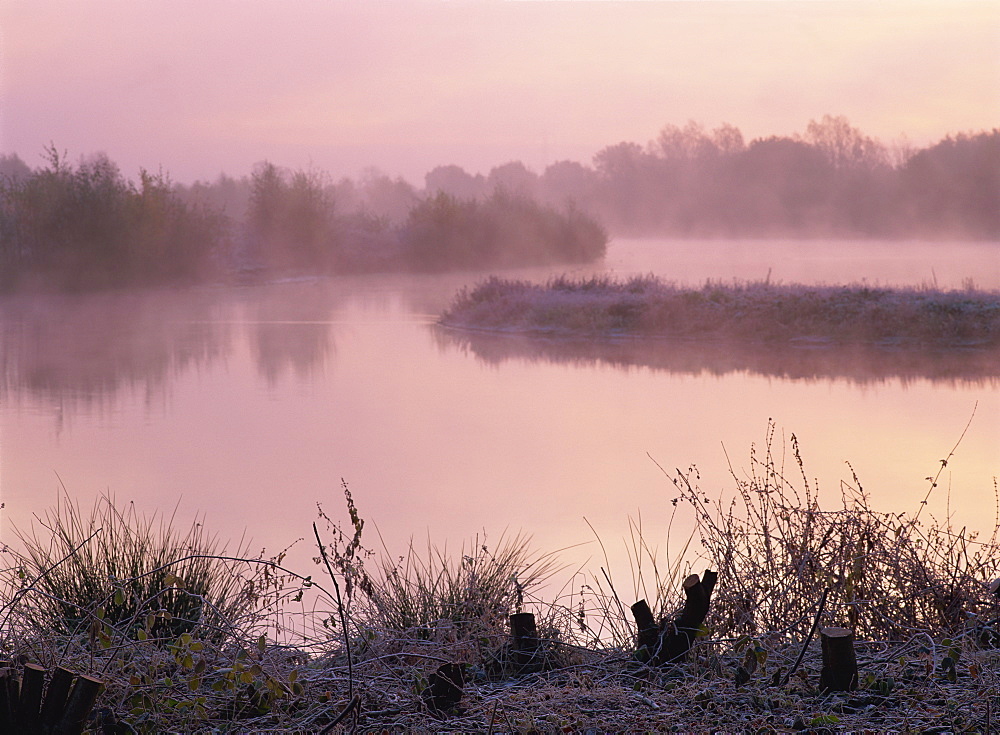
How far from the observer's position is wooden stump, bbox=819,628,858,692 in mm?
3465

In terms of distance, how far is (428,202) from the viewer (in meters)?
43.6

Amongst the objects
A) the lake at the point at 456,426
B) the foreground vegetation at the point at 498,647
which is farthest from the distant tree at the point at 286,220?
the foreground vegetation at the point at 498,647

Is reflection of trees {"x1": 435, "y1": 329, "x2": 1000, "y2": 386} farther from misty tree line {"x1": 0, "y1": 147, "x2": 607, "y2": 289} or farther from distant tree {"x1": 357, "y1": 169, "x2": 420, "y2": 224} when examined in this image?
distant tree {"x1": 357, "y1": 169, "x2": 420, "y2": 224}

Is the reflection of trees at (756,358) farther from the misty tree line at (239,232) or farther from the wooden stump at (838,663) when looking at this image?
the misty tree line at (239,232)

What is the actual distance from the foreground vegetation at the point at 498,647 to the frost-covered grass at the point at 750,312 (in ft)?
45.9

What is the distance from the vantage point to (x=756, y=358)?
54.1ft

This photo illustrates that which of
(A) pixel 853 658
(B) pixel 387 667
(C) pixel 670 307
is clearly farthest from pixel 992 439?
(C) pixel 670 307

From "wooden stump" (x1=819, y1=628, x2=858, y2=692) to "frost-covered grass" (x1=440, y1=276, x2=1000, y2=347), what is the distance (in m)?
15.0

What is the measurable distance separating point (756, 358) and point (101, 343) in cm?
1248

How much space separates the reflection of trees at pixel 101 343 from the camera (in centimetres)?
1459

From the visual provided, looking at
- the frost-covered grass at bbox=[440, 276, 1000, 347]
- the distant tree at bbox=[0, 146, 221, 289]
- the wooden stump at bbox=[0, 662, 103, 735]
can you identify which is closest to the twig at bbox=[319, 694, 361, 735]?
the wooden stump at bbox=[0, 662, 103, 735]

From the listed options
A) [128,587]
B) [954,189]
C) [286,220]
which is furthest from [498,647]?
[954,189]

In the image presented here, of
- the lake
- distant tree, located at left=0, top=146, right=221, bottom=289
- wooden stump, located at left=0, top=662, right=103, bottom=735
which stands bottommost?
the lake

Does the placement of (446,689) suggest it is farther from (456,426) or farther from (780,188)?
(780,188)
